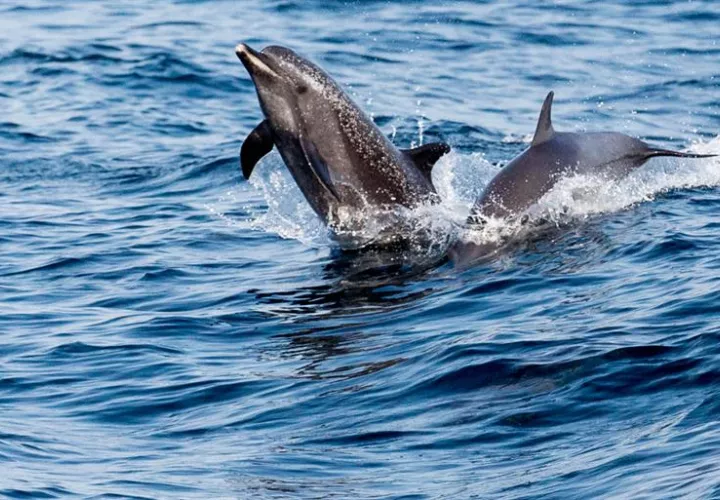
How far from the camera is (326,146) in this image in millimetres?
15219

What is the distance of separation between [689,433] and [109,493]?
3.29 metres

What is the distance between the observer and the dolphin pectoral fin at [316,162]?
15.1 m

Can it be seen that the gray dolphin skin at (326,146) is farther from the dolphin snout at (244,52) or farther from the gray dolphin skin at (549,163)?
the gray dolphin skin at (549,163)

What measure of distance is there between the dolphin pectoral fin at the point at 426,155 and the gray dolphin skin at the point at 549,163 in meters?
0.66

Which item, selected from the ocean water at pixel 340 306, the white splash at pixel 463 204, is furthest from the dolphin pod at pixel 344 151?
the ocean water at pixel 340 306

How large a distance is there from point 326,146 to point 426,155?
1007mm

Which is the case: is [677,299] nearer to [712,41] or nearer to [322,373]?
[322,373]

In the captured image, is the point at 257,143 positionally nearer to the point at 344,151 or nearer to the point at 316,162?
the point at 316,162

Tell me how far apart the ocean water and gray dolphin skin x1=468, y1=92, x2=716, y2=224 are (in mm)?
217

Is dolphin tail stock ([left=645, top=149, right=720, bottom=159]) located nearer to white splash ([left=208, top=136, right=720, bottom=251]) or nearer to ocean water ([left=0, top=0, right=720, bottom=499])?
white splash ([left=208, top=136, right=720, bottom=251])

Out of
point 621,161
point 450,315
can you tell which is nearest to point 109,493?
point 450,315

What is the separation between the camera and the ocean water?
9102 mm

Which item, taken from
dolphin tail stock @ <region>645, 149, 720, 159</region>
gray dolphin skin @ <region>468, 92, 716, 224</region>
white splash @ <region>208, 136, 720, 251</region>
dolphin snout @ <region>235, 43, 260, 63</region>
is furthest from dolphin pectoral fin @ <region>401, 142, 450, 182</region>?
dolphin tail stock @ <region>645, 149, 720, 159</region>

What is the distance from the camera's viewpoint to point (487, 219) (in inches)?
572
